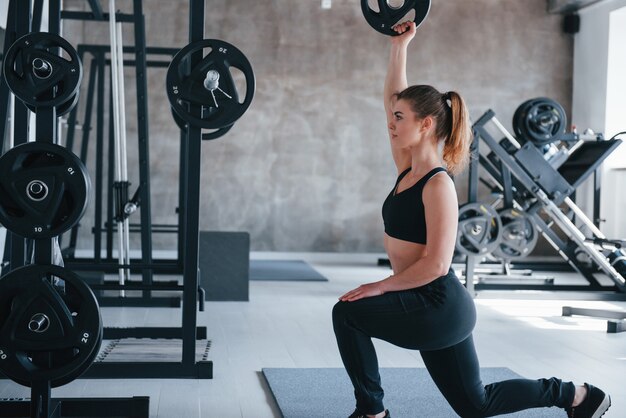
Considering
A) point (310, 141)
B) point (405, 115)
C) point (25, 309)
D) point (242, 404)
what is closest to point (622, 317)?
point (242, 404)

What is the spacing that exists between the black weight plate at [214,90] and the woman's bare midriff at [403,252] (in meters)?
1.19

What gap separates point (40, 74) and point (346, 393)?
184 centimetres

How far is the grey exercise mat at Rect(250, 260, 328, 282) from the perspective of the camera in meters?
8.09

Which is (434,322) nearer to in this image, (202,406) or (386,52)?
(202,406)

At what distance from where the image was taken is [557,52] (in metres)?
10.5

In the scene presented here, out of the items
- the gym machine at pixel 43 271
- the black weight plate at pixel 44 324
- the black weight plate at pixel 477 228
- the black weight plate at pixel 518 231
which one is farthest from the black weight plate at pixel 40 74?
the black weight plate at pixel 518 231

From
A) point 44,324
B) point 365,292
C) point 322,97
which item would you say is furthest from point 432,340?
point 322,97

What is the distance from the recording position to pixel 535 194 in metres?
6.99

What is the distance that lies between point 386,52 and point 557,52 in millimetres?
2140

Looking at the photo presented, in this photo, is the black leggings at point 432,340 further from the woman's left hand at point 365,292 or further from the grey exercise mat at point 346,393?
the grey exercise mat at point 346,393

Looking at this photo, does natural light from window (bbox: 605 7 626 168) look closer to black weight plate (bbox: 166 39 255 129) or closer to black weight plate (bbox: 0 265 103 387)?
black weight plate (bbox: 166 39 255 129)

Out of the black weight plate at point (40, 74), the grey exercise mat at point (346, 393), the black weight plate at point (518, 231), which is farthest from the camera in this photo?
the black weight plate at point (518, 231)

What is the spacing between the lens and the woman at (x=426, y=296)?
8.59 feet

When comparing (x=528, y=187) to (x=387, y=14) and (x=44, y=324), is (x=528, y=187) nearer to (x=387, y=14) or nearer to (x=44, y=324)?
(x=387, y=14)
